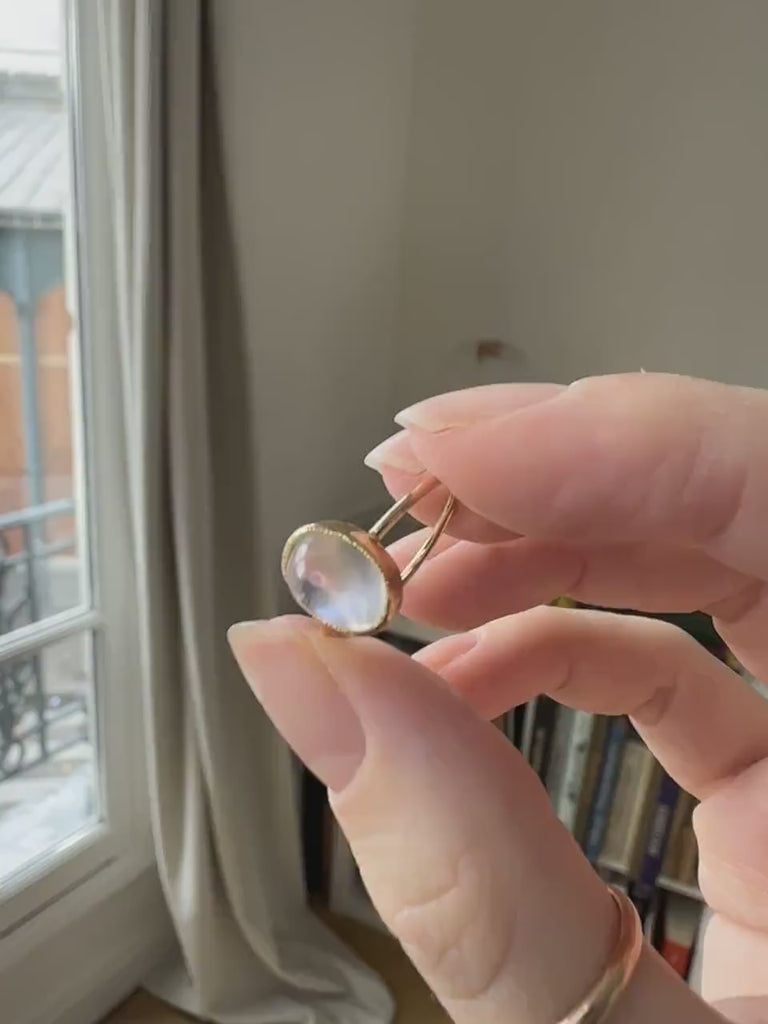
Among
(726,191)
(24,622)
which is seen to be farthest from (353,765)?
(726,191)

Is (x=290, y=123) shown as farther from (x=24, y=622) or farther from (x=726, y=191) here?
(x=24, y=622)

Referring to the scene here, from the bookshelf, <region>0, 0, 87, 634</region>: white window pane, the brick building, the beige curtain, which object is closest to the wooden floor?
the beige curtain

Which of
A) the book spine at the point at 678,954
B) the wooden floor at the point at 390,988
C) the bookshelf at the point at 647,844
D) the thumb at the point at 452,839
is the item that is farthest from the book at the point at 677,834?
the thumb at the point at 452,839

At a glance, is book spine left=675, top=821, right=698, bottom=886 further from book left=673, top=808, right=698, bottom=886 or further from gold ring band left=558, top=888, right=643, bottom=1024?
gold ring band left=558, top=888, right=643, bottom=1024

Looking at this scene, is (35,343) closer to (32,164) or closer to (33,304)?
(33,304)

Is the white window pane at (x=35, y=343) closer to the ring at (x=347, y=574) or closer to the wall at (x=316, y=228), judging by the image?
the wall at (x=316, y=228)

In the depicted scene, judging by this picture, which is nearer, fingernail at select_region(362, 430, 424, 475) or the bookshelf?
fingernail at select_region(362, 430, 424, 475)

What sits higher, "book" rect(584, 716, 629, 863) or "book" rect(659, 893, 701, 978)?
"book" rect(584, 716, 629, 863)
